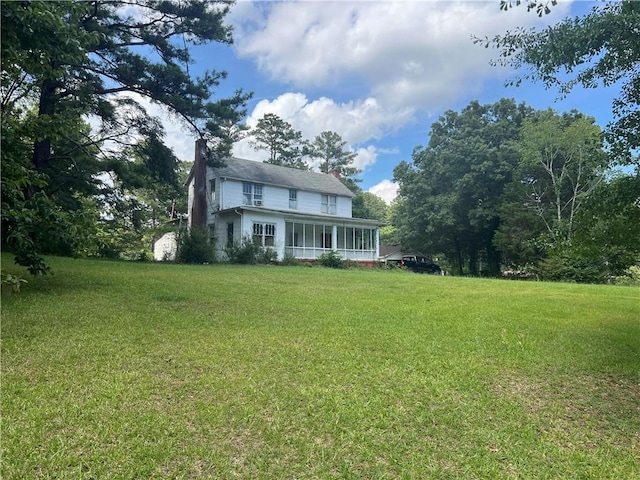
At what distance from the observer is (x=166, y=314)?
5.70m

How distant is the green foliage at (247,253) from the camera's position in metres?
18.7

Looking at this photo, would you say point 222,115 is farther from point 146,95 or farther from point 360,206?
point 360,206

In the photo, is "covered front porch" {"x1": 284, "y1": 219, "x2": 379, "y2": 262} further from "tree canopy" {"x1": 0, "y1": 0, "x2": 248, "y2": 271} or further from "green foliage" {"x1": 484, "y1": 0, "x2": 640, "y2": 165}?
"green foliage" {"x1": 484, "y1": 0, "x2": 640, "y2": 165}

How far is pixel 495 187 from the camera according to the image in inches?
1230

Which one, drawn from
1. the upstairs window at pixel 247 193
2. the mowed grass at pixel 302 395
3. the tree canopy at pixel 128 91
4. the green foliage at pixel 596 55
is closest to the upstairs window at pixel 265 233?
the upstairs window at pixel 247 193

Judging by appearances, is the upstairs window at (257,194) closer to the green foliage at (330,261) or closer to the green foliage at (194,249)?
the green foliage at (330,261)

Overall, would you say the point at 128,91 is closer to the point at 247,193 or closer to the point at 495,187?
the point at 247,193

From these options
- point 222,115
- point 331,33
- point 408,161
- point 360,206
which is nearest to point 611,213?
point 331,33

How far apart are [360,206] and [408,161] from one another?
7993 mm

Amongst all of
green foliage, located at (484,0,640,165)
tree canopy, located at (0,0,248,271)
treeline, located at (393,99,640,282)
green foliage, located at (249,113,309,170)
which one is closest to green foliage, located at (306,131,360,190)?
green foliage, located at (249,113,309,170)

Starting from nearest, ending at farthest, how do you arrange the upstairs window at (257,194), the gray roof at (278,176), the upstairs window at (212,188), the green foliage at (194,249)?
the green foliage at (194,249) < the upstairs window at (212,188) < the gray roof at (278,176) < the upstairs window at (257,194)

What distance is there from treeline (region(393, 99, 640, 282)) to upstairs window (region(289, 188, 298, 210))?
1141 cm

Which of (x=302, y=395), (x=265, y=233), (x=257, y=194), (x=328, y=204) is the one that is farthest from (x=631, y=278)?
(x=302, y=395)

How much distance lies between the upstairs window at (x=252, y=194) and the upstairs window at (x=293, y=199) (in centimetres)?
224
